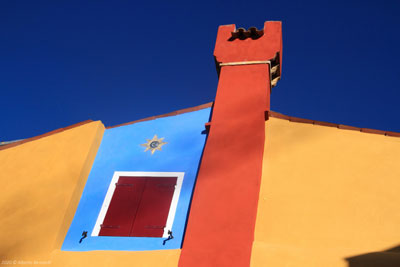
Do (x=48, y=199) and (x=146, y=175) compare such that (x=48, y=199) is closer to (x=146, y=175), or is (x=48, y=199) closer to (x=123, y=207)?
(x=123, y=207)

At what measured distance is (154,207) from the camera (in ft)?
24.4

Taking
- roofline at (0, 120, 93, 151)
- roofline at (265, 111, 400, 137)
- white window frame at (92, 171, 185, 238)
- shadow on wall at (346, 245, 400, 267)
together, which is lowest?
shadow on wall at (346, 245, 400, 267)

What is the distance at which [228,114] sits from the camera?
816 cm

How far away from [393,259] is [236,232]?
7.60ft

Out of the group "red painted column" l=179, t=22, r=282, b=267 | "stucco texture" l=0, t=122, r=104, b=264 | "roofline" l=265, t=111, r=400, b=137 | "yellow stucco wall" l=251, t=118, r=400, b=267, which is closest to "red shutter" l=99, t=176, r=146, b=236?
"stucco texture" l=0, t=122, r=104, b=264

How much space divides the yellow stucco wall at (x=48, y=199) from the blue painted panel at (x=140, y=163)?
0.20 meters

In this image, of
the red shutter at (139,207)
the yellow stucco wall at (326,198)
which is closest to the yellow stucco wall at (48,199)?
the red shutter at (139,207)

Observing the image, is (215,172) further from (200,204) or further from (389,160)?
(389,160)

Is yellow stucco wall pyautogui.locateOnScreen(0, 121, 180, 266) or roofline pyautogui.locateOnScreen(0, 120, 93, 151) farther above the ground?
roofline pyautogui.locateOnScreen(0, 120, 93, 151)

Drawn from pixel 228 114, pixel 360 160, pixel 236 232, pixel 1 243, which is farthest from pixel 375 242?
pixel 1 243

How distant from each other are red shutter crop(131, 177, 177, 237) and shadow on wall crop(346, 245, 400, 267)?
10.9 feet

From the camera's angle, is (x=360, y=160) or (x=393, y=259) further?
(x=360, y=160)

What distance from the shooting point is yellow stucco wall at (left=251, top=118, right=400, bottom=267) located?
5.75 metres

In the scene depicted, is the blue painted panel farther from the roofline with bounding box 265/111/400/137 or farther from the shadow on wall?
the shadow on wall
